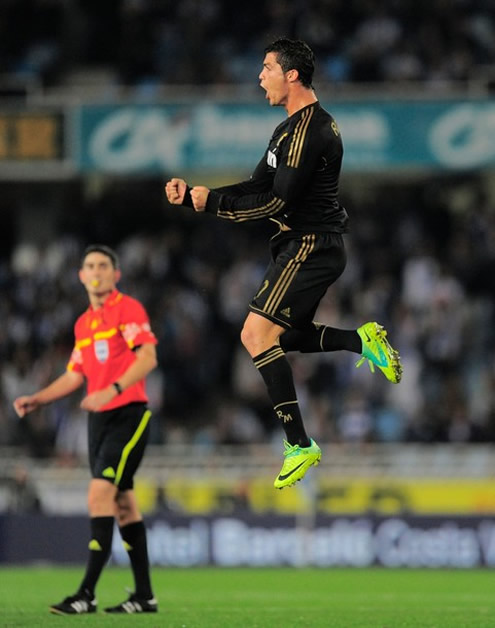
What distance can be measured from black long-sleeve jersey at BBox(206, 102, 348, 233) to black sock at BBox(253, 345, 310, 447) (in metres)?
0.79

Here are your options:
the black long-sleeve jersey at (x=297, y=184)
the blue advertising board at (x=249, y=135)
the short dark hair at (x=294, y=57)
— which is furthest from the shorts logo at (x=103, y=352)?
the blue advertising board at (x=249, y=135)

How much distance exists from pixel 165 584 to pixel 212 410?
7.90m

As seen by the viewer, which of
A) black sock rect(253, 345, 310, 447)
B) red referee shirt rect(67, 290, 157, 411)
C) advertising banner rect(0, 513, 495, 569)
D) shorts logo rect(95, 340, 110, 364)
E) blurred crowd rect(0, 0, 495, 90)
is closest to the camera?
black sock rect(253, 345, 310, 447)

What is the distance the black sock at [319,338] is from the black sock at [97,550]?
2.07 m

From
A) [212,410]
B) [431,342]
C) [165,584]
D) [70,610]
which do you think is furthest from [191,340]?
[70,610]

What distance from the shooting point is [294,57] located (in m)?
9.23

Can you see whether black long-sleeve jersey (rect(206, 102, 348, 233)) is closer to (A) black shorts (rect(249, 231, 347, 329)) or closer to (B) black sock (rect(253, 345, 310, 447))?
(A) black shorts (rect(249, 231, 347, 329))

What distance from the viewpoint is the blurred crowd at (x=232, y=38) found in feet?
78.3

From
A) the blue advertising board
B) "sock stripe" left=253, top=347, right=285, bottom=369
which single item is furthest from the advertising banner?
"sock stripe" left=253, top=347, right=285, bottom=369

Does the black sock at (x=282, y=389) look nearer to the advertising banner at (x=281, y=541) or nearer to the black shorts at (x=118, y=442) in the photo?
the black shorts at (x=118, y=442)

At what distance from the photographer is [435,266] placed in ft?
76.1

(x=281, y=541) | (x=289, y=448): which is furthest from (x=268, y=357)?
(x=281, y=541)

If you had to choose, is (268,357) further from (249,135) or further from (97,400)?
(249,135)

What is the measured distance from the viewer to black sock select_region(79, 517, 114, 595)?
10648 mm
